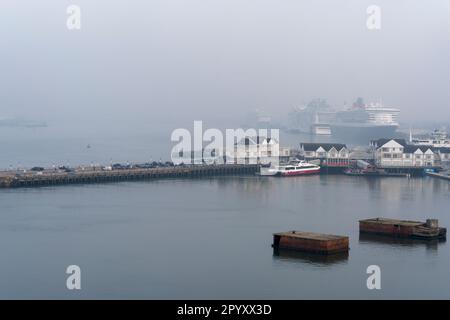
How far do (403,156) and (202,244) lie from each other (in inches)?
699

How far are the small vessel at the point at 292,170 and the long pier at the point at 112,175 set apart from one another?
1138 millimetres

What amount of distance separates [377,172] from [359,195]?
7068mm

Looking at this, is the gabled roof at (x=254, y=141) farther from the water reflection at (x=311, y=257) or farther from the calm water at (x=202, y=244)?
the water reflection at (x=311, y=257)

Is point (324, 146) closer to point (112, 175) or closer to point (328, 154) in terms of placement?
point (328, 154)

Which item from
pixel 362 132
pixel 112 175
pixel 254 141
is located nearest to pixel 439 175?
pixel 254 141

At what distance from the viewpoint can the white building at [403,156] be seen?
3180 cm

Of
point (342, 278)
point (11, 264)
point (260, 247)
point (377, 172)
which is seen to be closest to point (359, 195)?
point (377, 172)

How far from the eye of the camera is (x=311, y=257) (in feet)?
47.8

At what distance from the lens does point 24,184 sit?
81.6ft

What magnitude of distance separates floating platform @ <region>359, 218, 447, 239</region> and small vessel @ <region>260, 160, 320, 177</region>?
1302cm

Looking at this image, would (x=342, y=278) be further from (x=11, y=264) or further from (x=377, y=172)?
(x=377, y=172)

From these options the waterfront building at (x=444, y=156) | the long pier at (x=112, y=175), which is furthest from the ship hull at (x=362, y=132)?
the long pier at (x=112, y=175)
